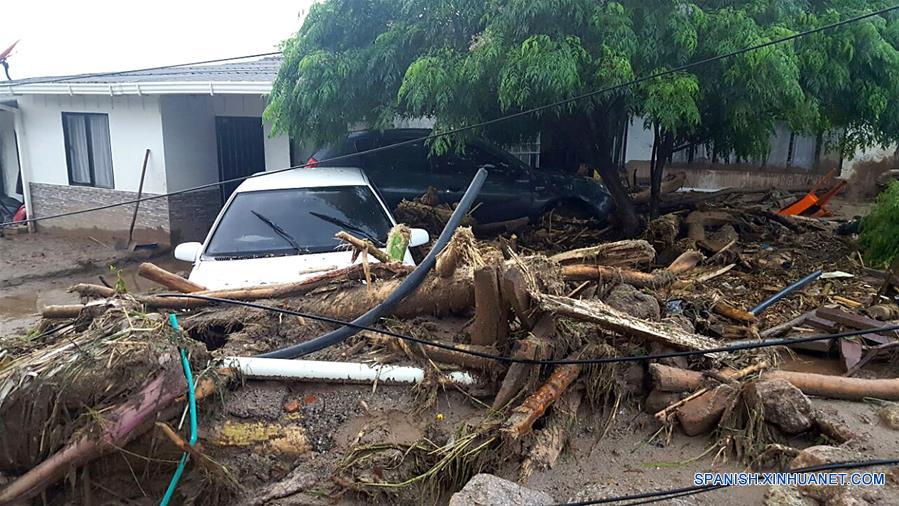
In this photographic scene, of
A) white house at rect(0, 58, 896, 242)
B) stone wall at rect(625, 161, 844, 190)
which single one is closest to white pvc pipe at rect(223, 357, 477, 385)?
white house at rect(0, 58, 896, 242)

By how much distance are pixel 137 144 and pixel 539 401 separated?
9.77 metres

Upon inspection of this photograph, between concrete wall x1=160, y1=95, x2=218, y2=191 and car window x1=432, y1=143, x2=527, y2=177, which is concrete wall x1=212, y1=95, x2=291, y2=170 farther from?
car window x1=432, y1=143, x2=527, y2=177

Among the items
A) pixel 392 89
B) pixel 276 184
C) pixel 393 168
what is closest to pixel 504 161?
pixel 393 168

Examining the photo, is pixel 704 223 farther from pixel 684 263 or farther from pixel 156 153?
pixel 156 153

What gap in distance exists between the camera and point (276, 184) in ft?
19.8

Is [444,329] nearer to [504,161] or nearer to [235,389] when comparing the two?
[235,389]

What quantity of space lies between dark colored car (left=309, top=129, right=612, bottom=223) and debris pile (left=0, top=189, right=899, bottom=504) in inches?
160

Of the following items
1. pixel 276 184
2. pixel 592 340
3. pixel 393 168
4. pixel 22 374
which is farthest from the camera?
pixel 393 168

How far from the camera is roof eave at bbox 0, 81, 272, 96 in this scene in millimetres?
8984

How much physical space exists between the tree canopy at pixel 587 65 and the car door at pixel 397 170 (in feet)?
3.48

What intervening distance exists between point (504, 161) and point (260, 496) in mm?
6814

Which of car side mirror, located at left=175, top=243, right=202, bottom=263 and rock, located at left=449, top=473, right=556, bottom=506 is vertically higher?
car side mirror, located at left=175, top=243, right=202, bottom=263

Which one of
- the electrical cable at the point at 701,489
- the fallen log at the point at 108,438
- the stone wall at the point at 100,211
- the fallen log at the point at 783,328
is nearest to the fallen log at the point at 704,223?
the fallen log at the point at 783,328

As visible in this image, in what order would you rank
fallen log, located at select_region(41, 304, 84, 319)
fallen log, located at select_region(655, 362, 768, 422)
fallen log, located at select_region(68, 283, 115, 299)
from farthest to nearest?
fallen log, located at select_region(68, 283, 115, 299), fallen log, located at select_region(41, 304, 84, 319), fallen log, located at select_region(655, 362, 768, 422)
